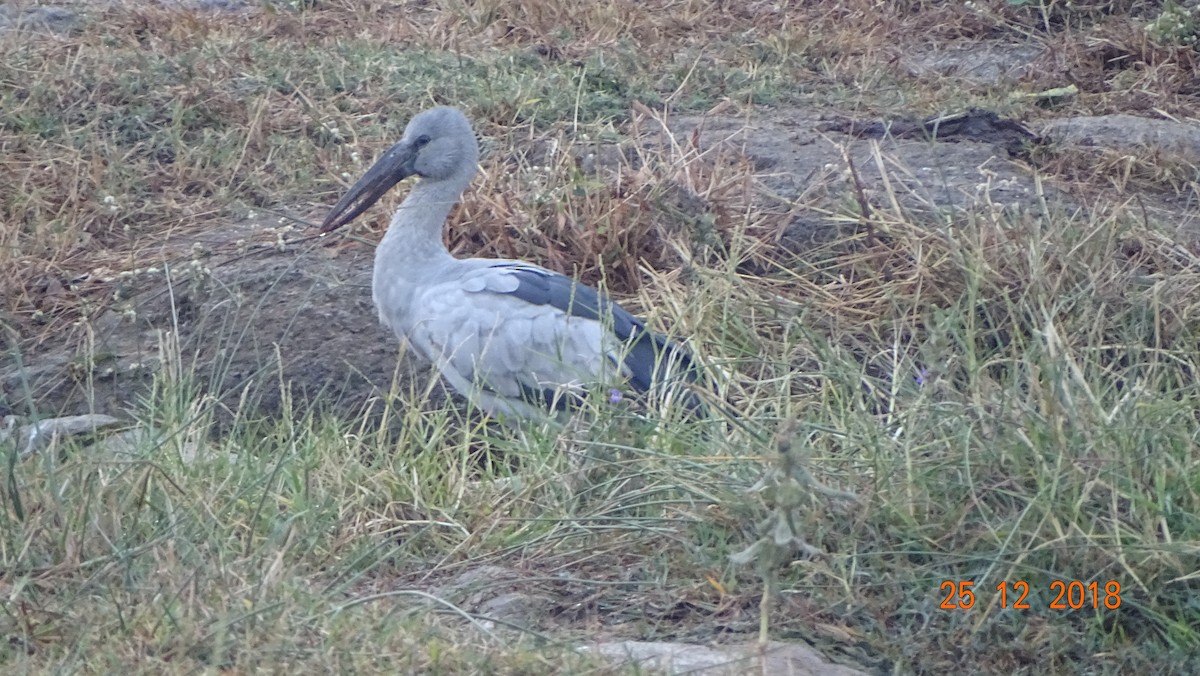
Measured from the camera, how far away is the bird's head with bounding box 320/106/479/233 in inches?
190

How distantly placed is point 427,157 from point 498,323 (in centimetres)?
76

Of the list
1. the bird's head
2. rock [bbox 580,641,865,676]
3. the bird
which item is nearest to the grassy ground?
rock [bbox 580,641,865,676]

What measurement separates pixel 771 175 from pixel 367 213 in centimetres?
139

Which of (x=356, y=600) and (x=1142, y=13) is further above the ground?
(x=356, y=600)

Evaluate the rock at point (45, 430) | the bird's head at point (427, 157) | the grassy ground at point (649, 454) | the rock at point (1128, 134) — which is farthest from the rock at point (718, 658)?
the rock at point (1128, 134)

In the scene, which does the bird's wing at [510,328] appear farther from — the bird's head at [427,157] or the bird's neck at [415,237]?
the bird's head at [427,157]

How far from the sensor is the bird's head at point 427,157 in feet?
15.9

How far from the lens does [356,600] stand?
2555mm

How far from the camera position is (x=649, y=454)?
122 inches

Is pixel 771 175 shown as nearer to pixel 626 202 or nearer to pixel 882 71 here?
pixel 626 202

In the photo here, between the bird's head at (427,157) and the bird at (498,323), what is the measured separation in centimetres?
10

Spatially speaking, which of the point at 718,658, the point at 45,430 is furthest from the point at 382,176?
the point at 718,658

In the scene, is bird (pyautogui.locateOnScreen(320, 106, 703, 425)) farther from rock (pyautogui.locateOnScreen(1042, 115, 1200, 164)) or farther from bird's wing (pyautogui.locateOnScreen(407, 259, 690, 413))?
rock (pyautogui.locateOnScreen(1042, 115, 1200, 164))

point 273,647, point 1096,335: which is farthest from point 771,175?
point 273,647
